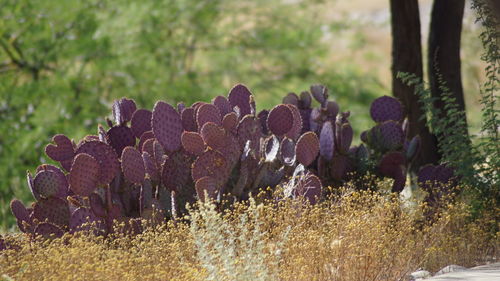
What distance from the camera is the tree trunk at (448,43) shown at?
753cm

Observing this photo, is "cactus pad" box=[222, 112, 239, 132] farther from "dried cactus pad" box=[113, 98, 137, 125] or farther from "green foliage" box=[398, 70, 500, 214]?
"green foliage" box=[398, 70, 500, 214]

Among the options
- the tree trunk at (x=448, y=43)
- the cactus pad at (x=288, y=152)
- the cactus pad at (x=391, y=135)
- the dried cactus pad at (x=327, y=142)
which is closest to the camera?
the cactus pad at (x=288, y=152)

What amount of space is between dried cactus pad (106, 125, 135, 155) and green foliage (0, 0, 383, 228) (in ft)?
6.94

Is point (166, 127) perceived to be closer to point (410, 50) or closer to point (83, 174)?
point (83, 174)

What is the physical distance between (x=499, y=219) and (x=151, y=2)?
305 inches

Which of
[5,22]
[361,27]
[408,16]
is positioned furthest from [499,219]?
[361,27]

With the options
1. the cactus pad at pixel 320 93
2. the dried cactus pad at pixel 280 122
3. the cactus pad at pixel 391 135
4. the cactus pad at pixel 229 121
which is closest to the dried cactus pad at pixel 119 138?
the cactus pad at pixel 229 121

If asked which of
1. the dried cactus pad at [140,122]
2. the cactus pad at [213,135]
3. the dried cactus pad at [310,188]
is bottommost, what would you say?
the dried cactus pad at [310,188]

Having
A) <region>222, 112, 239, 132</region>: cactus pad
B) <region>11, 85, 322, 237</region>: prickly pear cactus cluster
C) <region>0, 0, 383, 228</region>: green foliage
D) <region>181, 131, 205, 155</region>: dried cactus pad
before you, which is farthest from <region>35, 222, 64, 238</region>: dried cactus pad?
<region>0, 0, 383, 228</region>: green foliage

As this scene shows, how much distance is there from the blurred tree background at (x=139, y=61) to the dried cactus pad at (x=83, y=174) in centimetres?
332

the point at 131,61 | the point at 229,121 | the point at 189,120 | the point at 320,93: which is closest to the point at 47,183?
the point at 189,120

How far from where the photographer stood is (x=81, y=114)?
1125cm

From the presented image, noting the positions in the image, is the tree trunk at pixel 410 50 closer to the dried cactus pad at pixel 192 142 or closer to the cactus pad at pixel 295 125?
the cactus pad at pixel 295 125

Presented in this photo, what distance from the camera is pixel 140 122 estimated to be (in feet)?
21.1
